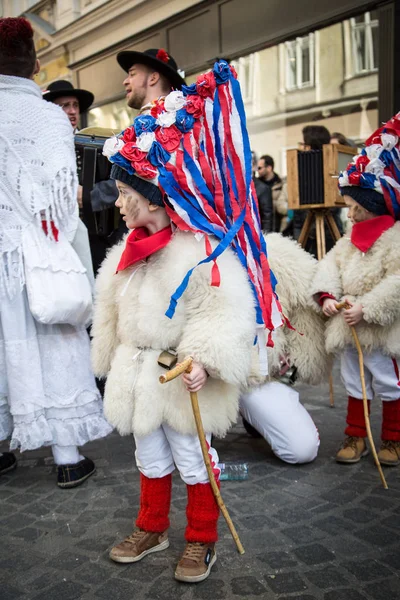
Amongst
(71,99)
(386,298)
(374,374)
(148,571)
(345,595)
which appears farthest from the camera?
(71,99)

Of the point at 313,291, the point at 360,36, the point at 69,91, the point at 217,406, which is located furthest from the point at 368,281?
the point at 360,36

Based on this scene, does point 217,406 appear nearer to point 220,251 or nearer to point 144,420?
point 144,420

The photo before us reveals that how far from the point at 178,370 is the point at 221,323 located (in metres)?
0.26

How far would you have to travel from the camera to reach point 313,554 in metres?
2.60

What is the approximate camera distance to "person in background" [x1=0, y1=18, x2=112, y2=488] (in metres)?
3.14

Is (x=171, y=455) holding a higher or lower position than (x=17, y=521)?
higher

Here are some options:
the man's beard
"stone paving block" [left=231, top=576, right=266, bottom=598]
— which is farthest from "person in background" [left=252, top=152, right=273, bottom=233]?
"stone paving block" [left=231, top=576, right=266, bottom=598]

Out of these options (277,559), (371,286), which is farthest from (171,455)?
(371,286)

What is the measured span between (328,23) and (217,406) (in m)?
6.40

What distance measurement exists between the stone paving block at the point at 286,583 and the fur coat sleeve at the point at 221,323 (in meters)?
0.82

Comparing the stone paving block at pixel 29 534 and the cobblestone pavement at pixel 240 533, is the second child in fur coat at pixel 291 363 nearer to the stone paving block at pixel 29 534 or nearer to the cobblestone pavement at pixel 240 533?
the cobblestone pavement at pixel 240 533

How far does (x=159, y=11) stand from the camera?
9.75 m

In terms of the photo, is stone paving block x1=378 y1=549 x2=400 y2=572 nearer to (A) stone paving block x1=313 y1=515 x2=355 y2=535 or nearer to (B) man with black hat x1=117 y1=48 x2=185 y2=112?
(A) stone paving block x1=313 y1=515 x2=355 y2=535

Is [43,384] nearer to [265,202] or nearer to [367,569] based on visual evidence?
[367,569]
